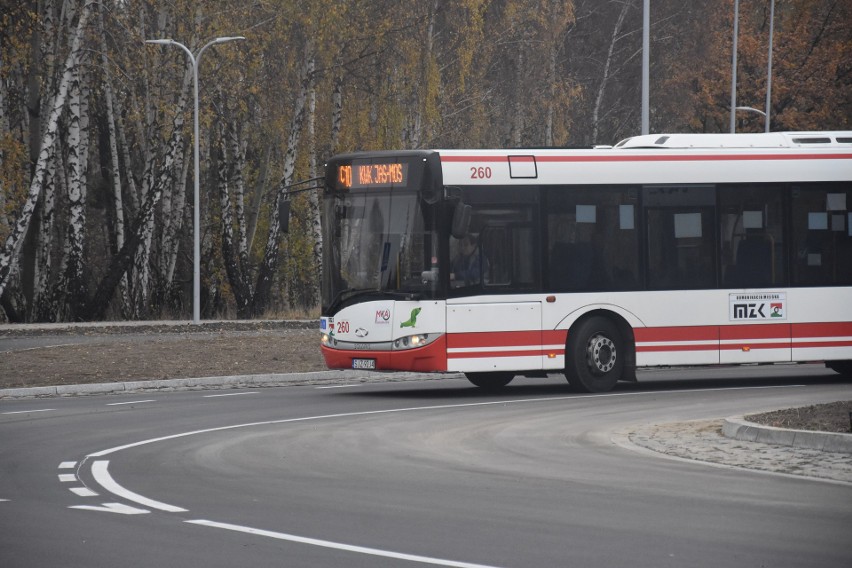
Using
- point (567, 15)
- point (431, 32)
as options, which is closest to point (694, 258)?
point (431, 32)

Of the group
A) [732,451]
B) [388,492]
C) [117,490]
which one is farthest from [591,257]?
[117,490]

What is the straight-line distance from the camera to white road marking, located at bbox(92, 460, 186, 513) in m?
10.8

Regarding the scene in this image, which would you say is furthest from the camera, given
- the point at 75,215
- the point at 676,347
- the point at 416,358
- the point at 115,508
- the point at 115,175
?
the point at 115,175

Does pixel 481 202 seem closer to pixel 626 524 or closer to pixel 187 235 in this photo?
pixel 626 524

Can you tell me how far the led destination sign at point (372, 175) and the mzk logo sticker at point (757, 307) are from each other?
16.4 feet

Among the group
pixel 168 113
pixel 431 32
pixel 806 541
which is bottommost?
pixel 806 541

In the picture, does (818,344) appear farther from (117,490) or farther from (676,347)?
(117,490)

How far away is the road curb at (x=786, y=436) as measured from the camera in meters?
14.1

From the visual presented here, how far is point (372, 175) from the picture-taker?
2130 cm

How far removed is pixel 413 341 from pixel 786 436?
6883 millimetres

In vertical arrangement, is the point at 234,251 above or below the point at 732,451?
above

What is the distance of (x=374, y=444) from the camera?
15141 mm

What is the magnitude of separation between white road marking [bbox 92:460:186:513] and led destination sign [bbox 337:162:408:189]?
27.2 ft

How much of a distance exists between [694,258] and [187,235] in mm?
35427
